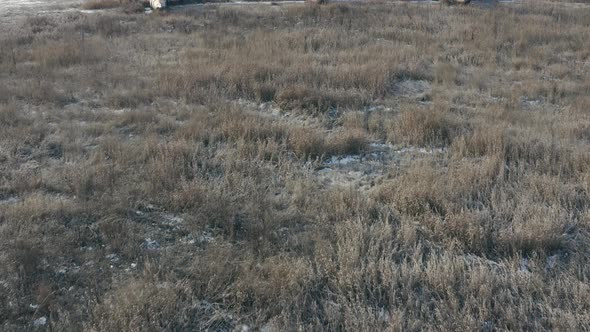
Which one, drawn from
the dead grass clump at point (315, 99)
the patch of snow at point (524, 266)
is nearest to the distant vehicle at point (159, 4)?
the dead grass clump at point (315, 99)

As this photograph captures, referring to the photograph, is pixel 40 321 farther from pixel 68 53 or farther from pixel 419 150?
pixel 68 53

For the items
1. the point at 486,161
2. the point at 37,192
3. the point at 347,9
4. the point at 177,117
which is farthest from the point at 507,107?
the point at 347,9

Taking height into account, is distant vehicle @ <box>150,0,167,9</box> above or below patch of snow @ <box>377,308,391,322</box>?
above

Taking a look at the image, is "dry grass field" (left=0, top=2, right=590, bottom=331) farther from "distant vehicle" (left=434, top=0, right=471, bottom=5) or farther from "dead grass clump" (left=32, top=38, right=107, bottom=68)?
"distant vehicle" (left=434, top=0, right=471, bottom=5)

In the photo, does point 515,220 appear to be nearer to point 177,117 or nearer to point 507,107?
point 507,107

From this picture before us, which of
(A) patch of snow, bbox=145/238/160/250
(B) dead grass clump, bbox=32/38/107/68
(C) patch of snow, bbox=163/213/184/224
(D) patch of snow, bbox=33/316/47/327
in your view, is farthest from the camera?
(B) dead grass clump, bbox=32/38/107/68

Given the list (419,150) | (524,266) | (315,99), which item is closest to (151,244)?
(524,266)

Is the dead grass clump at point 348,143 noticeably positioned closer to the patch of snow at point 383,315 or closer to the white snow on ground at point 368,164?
the white snow on ground at point 368,164

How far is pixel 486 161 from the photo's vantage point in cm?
654

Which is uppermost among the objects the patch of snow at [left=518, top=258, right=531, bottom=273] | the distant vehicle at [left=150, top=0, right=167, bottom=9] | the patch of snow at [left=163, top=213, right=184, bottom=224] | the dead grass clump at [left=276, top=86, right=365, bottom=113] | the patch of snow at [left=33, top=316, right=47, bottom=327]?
the distant vehicle at [left=150, top=0, right=167, bottom=9]

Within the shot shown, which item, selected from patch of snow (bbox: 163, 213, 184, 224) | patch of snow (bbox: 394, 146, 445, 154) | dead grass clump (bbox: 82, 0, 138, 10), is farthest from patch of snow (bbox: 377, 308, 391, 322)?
dead grass clump (bbox: 82, 0, 138, 10)

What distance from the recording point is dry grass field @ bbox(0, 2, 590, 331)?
4258 mm

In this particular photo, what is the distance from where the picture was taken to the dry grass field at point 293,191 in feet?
14.0

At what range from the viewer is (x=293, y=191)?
6094 mm
